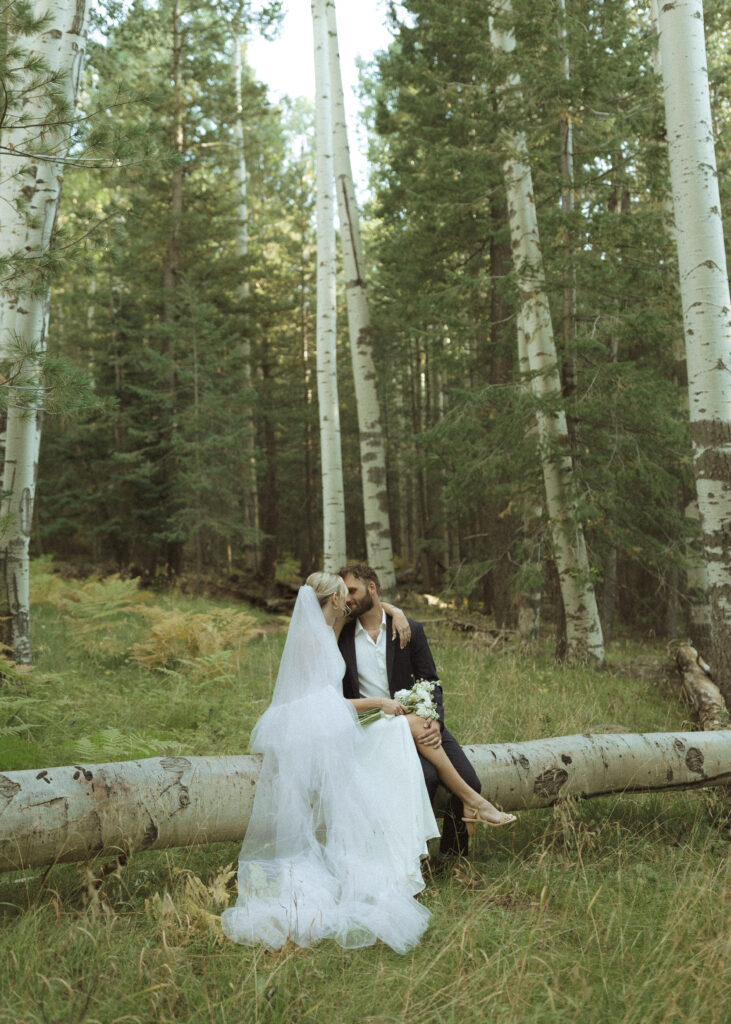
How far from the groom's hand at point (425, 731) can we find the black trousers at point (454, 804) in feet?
0.48

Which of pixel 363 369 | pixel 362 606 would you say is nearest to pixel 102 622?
pixel 363 369

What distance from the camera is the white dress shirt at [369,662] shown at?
493cm

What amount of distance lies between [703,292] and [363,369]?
7.14 meters

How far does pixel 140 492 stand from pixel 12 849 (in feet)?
50.4

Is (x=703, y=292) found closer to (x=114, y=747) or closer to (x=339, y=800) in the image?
(x=339, y=800)

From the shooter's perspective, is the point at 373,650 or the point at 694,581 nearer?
the point at 373,650

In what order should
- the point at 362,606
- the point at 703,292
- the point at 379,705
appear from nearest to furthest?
1. the point at 379,705
2. the point at 362,606
3. the point at 703,292

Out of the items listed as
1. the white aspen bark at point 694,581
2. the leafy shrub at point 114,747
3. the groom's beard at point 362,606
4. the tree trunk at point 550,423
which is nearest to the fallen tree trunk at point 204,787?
the leafy shrub at point 114,747

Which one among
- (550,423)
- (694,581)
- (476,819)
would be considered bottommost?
(476,819)

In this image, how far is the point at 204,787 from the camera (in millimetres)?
3891

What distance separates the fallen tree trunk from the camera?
345 centimetres

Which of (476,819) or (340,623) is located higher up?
(340,623)

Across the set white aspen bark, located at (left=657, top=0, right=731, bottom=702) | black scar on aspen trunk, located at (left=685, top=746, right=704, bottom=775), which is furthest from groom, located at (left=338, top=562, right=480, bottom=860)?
white aspen bark, located at (left=657, top=0, right=731, bottom=702)

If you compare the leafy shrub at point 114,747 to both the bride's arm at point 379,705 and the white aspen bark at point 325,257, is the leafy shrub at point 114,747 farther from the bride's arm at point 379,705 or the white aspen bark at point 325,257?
the white aspen bark at point 325,257
